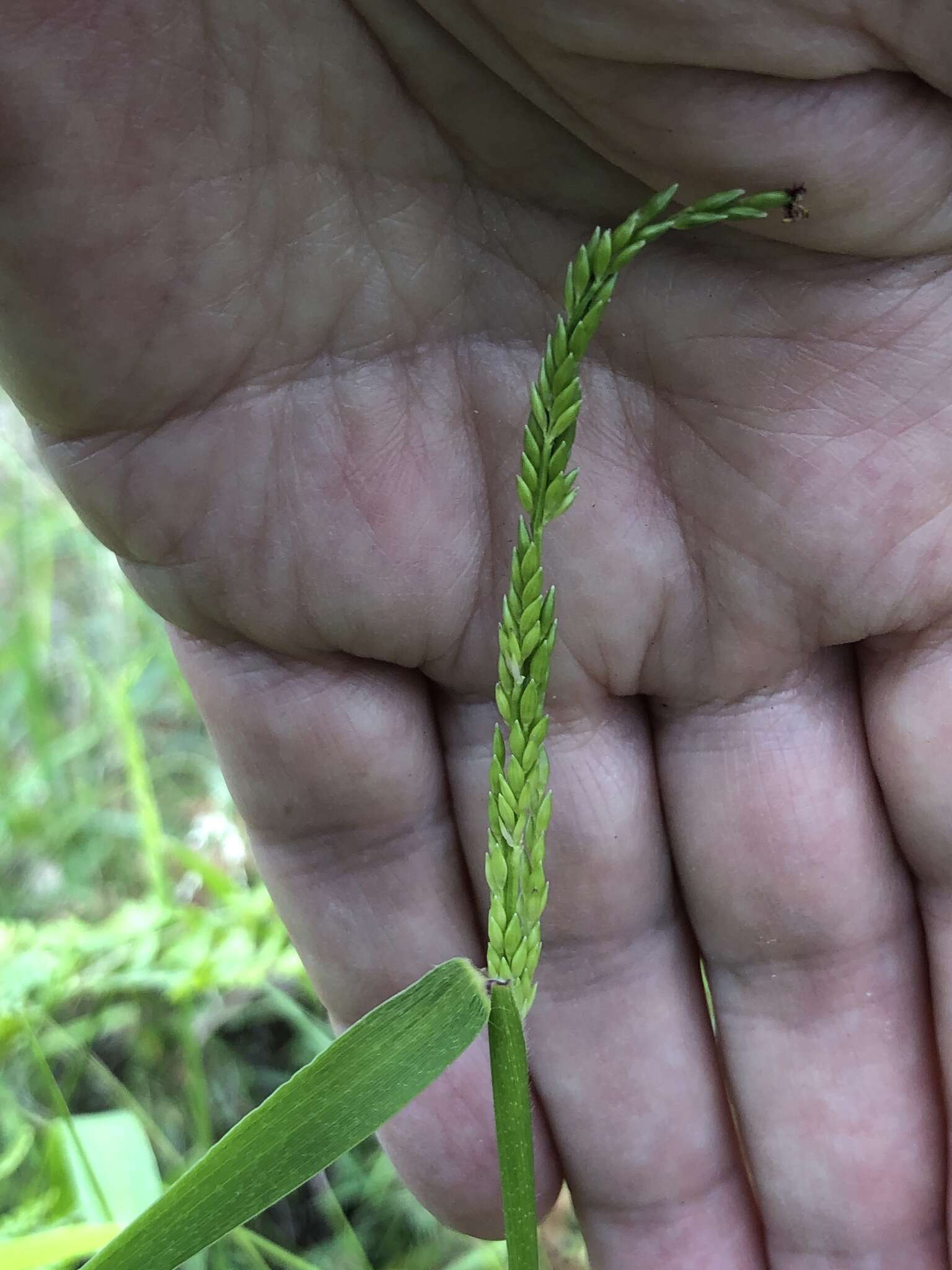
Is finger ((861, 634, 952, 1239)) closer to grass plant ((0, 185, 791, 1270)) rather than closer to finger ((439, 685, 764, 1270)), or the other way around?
finger ((439, 685, 764, 1270))

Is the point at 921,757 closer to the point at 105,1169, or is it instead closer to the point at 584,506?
the point at 584,506

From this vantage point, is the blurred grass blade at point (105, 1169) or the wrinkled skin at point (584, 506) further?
the blurred grass blade at point (105, 1169)

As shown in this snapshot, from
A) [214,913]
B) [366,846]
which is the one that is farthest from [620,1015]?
[214,913]

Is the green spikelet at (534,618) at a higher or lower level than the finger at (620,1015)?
higher

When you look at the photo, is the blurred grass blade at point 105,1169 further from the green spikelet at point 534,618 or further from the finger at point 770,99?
the finger at point 770,99

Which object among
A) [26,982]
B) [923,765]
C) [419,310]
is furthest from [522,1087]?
[26,982]

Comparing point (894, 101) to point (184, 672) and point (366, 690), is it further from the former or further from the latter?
point (184, 672)

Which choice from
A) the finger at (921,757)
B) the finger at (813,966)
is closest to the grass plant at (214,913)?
the finger at (813,966)

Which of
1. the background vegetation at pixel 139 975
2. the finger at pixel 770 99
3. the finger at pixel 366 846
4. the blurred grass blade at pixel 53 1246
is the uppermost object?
the finger at pixel 770 99

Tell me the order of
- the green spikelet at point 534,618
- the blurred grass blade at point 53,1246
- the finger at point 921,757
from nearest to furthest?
the green spikelet at point 534,618, the blurred grass blade at point 53,1246, the finger at point 921,757
